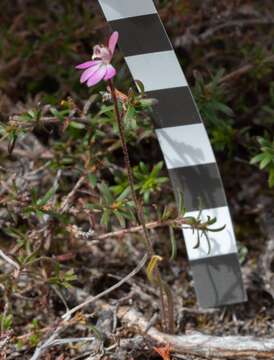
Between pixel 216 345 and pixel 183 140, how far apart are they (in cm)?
68

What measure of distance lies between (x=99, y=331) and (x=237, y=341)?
18.1 inches

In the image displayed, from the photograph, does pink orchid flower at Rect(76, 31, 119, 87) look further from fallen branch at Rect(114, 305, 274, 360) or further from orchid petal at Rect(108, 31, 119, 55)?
fallen branch at Rect(114, 305, 274, 360)

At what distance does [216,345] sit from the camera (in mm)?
1969

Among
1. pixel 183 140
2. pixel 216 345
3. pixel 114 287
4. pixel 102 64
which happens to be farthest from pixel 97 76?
pixel 216 345

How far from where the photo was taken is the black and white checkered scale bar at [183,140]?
1.81m

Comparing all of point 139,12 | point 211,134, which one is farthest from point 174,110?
point 211,134

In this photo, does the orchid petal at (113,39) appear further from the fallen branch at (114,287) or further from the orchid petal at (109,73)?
the fallen branch at (114,287)

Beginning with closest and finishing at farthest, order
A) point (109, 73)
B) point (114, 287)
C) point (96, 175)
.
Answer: point (109, 73), point (114, 287), point (96, 175)

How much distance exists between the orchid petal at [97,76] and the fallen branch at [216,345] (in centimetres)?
95

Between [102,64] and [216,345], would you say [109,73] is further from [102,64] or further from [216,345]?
[216,345]

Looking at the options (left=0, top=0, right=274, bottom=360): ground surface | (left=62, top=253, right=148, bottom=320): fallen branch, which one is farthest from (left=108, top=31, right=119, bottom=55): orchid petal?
(left=62, top=253, right=148, bottom=320): fallen branch

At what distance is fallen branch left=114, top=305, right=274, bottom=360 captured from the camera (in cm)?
192

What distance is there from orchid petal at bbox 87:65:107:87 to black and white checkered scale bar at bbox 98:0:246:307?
33cm

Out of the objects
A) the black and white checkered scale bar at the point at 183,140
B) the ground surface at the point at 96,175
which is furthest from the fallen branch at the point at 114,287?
the black and white checkered scale bar at the point at 183,140
